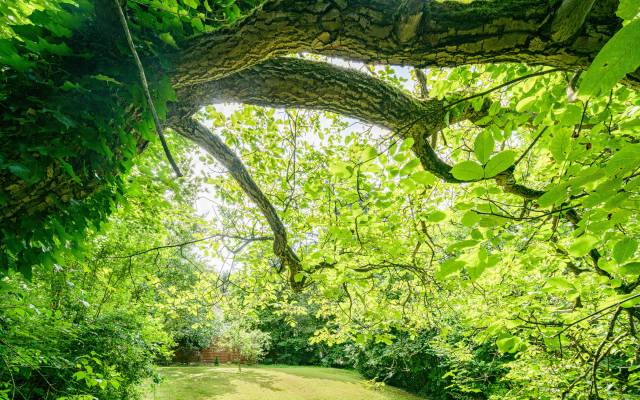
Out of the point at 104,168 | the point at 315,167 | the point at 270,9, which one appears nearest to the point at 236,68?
the point at 270,9

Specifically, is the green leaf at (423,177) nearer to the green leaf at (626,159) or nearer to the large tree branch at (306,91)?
the green leaf at (626,159)

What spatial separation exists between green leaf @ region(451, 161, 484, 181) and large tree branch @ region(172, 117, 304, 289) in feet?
6.64

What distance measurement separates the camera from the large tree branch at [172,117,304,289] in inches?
101

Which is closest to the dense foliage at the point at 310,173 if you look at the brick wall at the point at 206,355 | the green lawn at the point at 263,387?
the green lawn at the point at 263,387

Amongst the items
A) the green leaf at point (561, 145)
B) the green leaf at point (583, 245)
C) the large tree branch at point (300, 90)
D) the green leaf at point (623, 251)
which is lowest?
the green leaf at point (623, 251)

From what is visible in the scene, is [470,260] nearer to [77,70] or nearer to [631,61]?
[631,61]

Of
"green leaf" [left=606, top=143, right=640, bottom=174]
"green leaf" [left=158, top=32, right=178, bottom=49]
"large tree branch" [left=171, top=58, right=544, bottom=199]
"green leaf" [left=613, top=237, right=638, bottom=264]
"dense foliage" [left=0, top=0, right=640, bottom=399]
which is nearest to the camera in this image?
"green leaf" [left=606, top=143, right=640, bottom=174]

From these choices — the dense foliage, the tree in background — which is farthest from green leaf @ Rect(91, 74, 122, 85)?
the tree in background

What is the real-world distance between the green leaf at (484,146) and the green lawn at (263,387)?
11.2 m

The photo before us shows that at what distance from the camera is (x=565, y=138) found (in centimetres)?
110

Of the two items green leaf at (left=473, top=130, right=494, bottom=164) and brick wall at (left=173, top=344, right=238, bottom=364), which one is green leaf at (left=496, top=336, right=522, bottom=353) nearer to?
green leaf at (left=473, top=130, right=494, bottom=164)

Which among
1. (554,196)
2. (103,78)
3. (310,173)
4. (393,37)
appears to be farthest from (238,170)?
(554,196)

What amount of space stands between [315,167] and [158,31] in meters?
2.29

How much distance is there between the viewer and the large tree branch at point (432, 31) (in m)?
1.27
